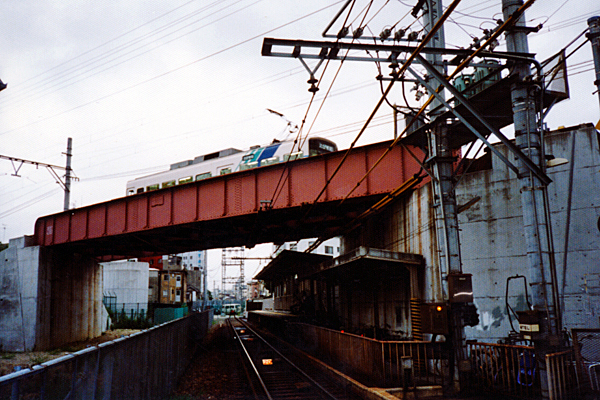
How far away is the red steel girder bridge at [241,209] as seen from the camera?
65.1 ft

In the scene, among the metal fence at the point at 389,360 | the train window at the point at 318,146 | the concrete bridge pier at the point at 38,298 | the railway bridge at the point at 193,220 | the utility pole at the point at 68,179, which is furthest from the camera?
the utility pole at the point at 68,179

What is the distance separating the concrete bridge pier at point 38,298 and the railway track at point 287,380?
14596mm

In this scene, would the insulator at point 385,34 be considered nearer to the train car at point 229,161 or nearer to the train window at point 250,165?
the train car at point 229,161

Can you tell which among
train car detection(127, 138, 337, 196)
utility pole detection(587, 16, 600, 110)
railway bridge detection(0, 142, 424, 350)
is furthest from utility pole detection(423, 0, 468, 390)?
train car detection(127, 138, 337, 196)

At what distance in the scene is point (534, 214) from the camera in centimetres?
986

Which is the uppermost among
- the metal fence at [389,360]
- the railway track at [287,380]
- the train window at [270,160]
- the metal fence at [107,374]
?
the train window at [270,160]

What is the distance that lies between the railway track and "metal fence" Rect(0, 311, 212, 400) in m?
2.90

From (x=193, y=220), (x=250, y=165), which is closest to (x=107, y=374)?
(x=193, y=220)

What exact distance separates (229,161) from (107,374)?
22063mm

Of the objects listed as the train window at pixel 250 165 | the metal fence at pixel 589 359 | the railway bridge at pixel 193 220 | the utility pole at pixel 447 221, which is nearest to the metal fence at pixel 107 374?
the utility pole at pixel 447 221

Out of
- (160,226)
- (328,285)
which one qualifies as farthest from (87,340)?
(328,285)

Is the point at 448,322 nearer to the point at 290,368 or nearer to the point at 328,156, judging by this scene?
the point at 290,368

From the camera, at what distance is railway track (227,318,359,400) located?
12.5 m

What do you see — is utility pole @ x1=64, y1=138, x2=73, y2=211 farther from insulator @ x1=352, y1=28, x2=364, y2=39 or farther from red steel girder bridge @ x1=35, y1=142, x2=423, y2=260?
insulator @ x1=352, y1=28, x2=364, y2=39
